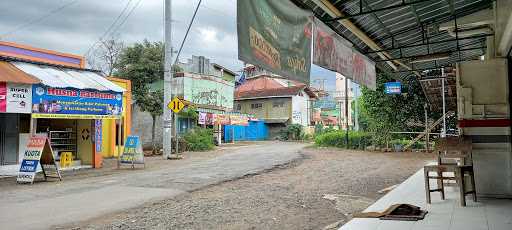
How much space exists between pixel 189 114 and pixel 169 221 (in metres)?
23.8

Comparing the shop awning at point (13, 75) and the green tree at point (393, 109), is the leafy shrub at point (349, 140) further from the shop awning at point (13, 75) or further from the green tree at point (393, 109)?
the shop awning at point (13, 75)

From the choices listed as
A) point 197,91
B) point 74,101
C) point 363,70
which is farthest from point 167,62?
point 197,91

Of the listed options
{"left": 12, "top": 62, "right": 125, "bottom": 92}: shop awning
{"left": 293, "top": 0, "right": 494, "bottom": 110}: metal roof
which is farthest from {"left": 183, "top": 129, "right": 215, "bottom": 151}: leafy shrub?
{"left": 293, "top": 0, "right": 494, "bottom": 110}: metal roof

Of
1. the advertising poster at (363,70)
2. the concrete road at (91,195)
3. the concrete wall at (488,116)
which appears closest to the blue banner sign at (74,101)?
the concrete road at (91,195)

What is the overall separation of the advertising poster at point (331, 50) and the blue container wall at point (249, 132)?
1180 inches

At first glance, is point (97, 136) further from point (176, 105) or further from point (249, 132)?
point (249, 132)

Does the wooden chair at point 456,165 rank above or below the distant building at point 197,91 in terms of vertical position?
below

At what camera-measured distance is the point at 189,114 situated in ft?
99.4

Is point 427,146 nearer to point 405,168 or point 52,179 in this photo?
point 405,168

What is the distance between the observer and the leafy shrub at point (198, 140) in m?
25.7

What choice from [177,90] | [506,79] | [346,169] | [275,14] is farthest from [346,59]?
[177,90]

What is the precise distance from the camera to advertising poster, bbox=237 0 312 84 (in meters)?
4.21

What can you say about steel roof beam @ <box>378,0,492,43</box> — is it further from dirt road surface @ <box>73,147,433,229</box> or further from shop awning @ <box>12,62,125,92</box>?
shop awning @ <box>12,62,125,92</box>

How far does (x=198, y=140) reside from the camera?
26125 mm
